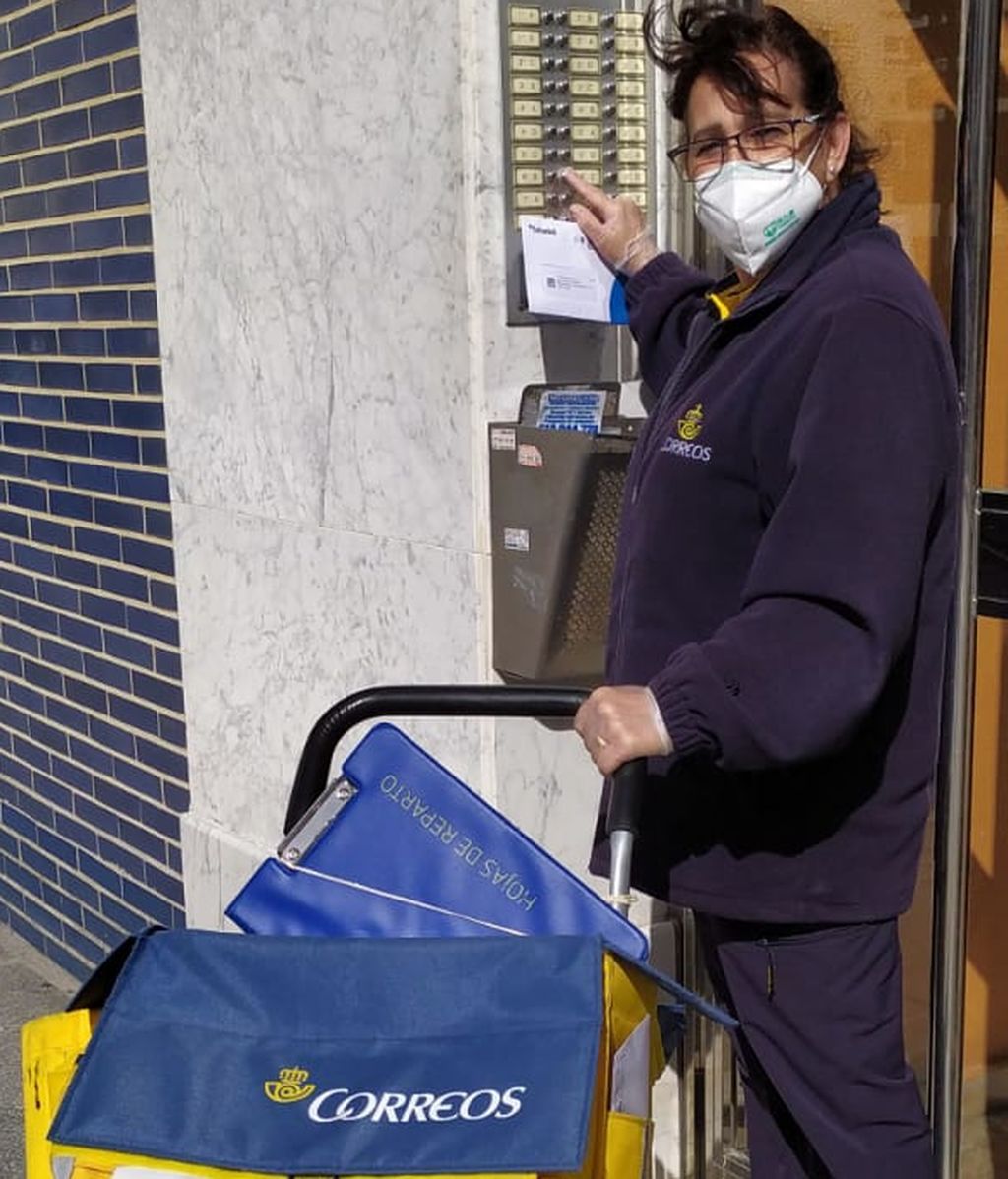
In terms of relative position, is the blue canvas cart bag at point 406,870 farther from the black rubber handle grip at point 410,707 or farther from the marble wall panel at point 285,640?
the marble wall panel at point 285,640

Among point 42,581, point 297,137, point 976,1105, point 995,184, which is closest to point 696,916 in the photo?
point 976,1105

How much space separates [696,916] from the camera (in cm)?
259

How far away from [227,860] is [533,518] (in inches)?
64.6

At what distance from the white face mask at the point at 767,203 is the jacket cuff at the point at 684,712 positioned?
1.98ft

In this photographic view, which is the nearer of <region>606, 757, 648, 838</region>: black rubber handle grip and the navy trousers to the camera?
<region>606, 757, 648, 838</region>: black rubber handle grip

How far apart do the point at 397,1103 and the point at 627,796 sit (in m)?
0.50

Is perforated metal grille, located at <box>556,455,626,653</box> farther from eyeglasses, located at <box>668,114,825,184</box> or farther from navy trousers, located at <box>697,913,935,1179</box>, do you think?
navy trousers, located at <box>697,913,935,1179</box>

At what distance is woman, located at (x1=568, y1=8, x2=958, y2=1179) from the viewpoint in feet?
6.91

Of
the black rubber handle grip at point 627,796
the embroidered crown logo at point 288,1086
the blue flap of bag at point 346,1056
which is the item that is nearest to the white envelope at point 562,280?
the black rubber handle grip at point 627,796

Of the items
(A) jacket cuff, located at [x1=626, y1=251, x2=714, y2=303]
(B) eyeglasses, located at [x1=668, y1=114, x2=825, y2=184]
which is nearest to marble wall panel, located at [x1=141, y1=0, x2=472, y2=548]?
(A) jacket cuff, located at [x1=626, y1=251, x2=714, y2=303]

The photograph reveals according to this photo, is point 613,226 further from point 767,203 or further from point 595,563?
point 767,203

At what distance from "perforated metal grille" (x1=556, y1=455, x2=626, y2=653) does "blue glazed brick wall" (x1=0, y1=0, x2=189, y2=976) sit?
1747 mm

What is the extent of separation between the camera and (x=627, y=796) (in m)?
2.10

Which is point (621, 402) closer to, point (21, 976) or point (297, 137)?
point (297, 137)
